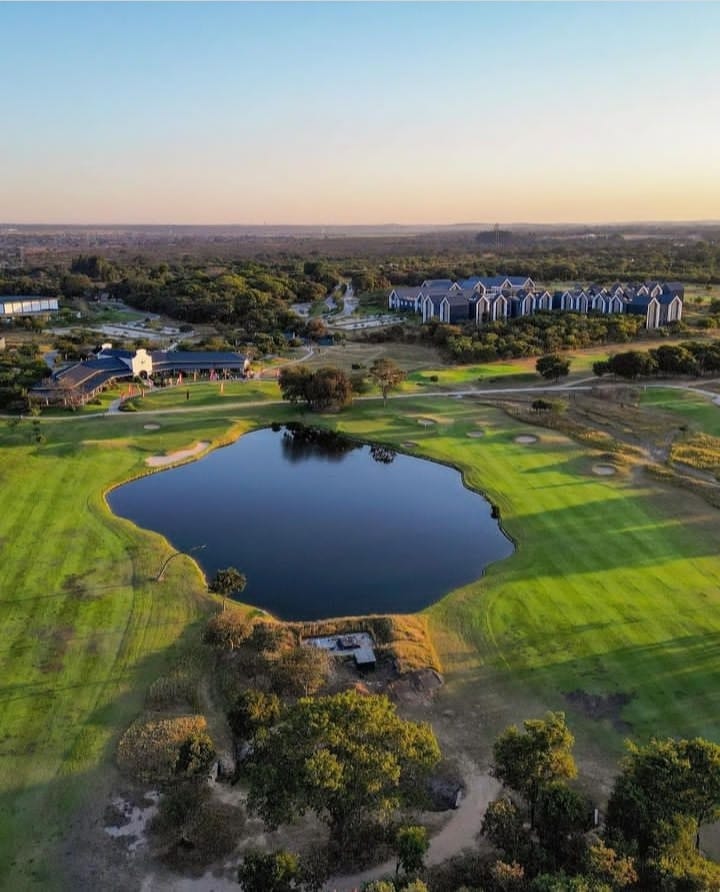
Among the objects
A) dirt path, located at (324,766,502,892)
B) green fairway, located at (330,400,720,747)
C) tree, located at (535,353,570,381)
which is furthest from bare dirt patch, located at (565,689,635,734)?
tree, located at (535,353,570,381)

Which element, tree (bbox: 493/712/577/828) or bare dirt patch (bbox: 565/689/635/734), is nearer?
tree (bbox: 493/712/577/828)

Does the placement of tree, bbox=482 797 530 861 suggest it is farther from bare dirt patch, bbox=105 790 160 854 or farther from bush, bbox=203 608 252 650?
bush, bbox=203 608 252 650

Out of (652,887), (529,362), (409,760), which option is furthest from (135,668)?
(529,362)

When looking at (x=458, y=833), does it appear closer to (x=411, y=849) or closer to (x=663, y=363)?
(x=411, y=849)

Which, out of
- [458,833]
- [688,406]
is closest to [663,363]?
[688,406]

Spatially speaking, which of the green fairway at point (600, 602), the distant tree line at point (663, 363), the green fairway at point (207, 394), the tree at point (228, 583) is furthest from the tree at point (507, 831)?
the distant tree line at point (663, 363)

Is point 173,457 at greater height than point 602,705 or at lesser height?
greater

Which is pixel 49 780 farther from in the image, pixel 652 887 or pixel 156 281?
pixel 156 281
